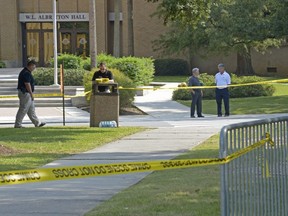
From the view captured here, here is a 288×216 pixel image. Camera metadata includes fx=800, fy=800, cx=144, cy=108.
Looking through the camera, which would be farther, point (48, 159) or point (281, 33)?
point (281, 33)

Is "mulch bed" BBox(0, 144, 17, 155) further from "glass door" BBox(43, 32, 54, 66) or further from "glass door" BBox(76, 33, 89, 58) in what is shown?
"glass door" BBox(43, 32, 54, 66)

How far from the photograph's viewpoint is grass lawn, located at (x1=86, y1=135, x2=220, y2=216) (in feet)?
28.8

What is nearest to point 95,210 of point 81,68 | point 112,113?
point 112,113

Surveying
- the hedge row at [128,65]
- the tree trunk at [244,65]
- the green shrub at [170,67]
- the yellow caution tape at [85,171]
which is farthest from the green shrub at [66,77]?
the yellow caution tape at [85,171]

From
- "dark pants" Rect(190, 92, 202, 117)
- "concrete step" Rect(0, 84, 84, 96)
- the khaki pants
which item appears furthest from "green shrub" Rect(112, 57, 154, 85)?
the khaki pants

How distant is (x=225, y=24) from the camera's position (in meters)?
36.4

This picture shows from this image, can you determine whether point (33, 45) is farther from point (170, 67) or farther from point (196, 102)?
point (196, 102)

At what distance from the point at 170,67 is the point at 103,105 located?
98.8 feet

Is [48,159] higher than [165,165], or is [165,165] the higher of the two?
[165,165]

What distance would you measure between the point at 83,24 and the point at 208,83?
22.3m

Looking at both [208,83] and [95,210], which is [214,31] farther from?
[95,210]

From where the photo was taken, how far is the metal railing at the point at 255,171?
21.1 feet

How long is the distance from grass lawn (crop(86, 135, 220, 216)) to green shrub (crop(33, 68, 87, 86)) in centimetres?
2160

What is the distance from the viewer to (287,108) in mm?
28172
